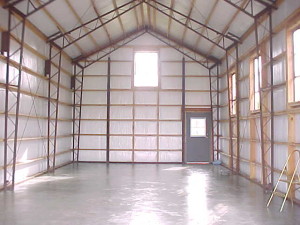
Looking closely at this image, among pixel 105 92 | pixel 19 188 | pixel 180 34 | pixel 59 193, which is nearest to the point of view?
pixel 59 193

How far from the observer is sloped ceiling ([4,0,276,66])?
33.2 ft

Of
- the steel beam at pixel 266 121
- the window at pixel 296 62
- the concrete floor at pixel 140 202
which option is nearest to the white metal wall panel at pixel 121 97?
the concrete floor at pixel 140 202

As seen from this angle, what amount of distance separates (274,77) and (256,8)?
2128 mm

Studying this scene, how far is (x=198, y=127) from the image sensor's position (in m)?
16.4

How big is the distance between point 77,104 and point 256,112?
9.29m

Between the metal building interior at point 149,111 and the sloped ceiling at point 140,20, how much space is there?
7 centimetres

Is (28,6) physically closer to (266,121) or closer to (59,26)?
(59,26)

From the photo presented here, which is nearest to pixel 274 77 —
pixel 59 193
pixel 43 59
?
pixel 59 193

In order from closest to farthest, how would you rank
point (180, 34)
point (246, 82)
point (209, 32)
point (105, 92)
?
point (246, 82), point (209, 32), point (180, 34), point (105, 92)

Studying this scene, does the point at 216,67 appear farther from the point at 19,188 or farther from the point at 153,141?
the point at 19,188

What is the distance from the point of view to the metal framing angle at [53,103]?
41.7 ft

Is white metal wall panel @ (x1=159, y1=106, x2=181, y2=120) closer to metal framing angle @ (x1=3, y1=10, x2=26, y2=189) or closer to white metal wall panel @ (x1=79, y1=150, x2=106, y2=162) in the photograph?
white metal wall panel @ (x1=79, y1=150, x2=106, y2=162)

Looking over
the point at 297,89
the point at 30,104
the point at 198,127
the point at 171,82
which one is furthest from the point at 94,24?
the point at 297,89

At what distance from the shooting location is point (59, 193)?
27.7 feet
